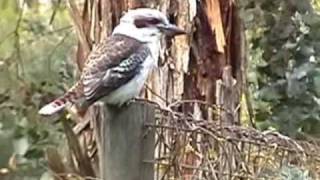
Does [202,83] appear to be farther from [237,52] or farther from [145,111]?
[145,111]

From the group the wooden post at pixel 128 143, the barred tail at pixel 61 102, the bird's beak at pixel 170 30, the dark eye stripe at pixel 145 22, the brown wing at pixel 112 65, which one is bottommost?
the wooden post at pixel 128 143

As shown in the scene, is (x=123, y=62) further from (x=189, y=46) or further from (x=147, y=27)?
(x=189, y=46)

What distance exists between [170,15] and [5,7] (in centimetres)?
65

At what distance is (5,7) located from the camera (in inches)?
134

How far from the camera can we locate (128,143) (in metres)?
2.05

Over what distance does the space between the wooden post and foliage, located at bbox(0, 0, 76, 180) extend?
0.21 meters

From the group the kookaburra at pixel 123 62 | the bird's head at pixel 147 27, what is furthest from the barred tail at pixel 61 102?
the bird's head at pixel 147 27

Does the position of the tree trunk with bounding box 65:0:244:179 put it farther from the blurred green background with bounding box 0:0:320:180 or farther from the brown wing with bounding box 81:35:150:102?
the brown wing with bounding box 81:35:150:102

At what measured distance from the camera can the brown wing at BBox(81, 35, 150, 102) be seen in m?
2.48

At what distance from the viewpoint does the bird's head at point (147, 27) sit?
8.58 feet

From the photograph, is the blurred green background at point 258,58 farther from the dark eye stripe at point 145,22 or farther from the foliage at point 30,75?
the dark eye stripe at point 145,22

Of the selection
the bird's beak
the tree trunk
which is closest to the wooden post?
the bird's beak

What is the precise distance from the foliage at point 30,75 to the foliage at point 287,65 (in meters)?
0.86

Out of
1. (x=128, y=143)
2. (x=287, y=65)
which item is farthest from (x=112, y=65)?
(x=287, y=65)
